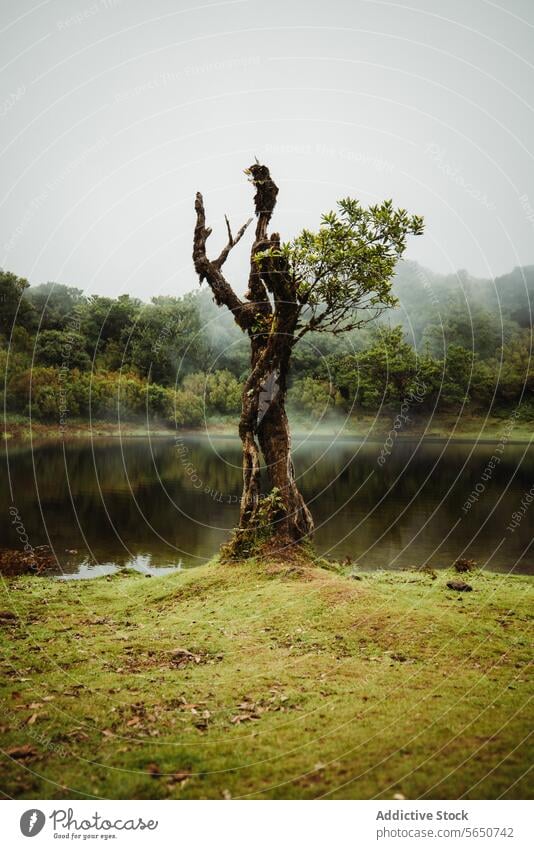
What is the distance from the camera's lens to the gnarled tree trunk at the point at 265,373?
1301 centimetres

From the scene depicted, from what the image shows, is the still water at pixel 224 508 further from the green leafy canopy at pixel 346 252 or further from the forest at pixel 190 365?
the forest at pixel 190 365

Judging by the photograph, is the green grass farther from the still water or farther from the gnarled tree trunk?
the still water

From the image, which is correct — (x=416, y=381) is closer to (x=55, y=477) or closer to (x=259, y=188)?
(x=55, y=477)

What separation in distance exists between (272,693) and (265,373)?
303 inches

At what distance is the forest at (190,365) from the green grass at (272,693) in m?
50.9

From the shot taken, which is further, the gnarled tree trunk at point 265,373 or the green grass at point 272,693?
the gnarled tree trunk at point 265,373

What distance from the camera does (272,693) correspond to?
692 centimetres

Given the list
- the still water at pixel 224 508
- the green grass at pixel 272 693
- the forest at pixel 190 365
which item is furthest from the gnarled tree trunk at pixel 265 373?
the forest at pixel 190 365

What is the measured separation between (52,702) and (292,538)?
6.93m
